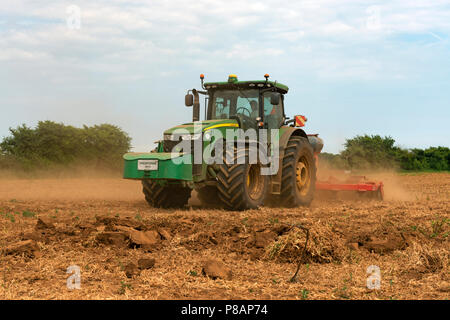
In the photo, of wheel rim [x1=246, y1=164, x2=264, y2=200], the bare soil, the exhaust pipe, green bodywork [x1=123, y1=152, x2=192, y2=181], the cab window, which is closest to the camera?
the bare soil

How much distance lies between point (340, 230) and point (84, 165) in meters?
19.2

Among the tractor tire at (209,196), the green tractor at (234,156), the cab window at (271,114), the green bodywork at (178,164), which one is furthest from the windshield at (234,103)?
the tractor tire at (209,196)

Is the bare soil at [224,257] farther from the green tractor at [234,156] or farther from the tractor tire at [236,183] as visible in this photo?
the green tractor at [234,156]

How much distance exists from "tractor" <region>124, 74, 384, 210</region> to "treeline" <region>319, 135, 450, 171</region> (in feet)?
38.2

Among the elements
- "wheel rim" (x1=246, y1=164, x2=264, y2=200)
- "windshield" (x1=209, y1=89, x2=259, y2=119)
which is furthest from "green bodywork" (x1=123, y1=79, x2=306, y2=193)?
"wheel rim" (x1=246, y1=164, x2=264, y2=200)

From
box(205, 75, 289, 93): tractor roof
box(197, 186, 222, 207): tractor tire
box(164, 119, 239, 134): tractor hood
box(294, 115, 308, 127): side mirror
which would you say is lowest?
box(197, 186, 222, 207): tractor tire

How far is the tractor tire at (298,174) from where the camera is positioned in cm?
1169

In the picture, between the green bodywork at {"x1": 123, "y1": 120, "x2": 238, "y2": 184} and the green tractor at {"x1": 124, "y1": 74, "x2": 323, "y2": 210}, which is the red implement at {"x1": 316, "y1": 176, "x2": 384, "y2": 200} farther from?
the green bodywork at {"x1": 123, "y1": 120, "x2": 238, "y2": 184}

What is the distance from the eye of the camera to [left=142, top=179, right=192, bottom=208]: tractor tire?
1148 cm

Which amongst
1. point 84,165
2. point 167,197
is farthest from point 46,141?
point 167,197

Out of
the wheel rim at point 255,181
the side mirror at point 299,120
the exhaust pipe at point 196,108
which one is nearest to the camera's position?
the wheel rim at point 255,181

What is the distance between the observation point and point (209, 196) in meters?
12.3

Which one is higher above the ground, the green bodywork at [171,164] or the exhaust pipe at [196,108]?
the exhaust pipe at [196,108]
